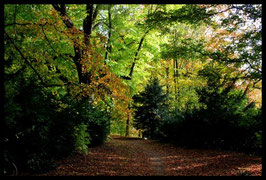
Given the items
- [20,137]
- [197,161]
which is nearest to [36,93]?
[20,137]

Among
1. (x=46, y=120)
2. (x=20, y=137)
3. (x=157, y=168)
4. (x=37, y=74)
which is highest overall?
(x=37, y=74)

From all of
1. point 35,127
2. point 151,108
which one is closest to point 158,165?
point 35,127

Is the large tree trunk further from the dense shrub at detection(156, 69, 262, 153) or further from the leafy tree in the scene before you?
the leafy tree

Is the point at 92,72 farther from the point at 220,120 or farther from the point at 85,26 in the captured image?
the point at 220,120

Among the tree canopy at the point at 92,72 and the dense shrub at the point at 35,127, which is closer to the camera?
the dense shrub at the point at 35,127

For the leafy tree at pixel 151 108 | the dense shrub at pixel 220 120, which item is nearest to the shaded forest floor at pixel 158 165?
the dense shrub at pixel 220 120

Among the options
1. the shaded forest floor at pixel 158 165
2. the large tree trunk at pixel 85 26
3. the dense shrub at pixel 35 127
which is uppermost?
the large tree trunk at pixel 85 26

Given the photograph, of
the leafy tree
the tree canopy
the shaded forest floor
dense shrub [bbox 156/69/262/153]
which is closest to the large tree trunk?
the tree canopy

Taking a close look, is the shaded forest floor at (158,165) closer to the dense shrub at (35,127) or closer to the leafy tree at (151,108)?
the dense shrub at (35,127)

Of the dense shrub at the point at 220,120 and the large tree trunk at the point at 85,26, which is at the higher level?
the large tree trunk at the point at 85,26

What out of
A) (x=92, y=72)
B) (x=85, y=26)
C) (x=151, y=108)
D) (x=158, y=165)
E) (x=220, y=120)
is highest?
(x=85, y=26)

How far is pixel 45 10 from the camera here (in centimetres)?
774
